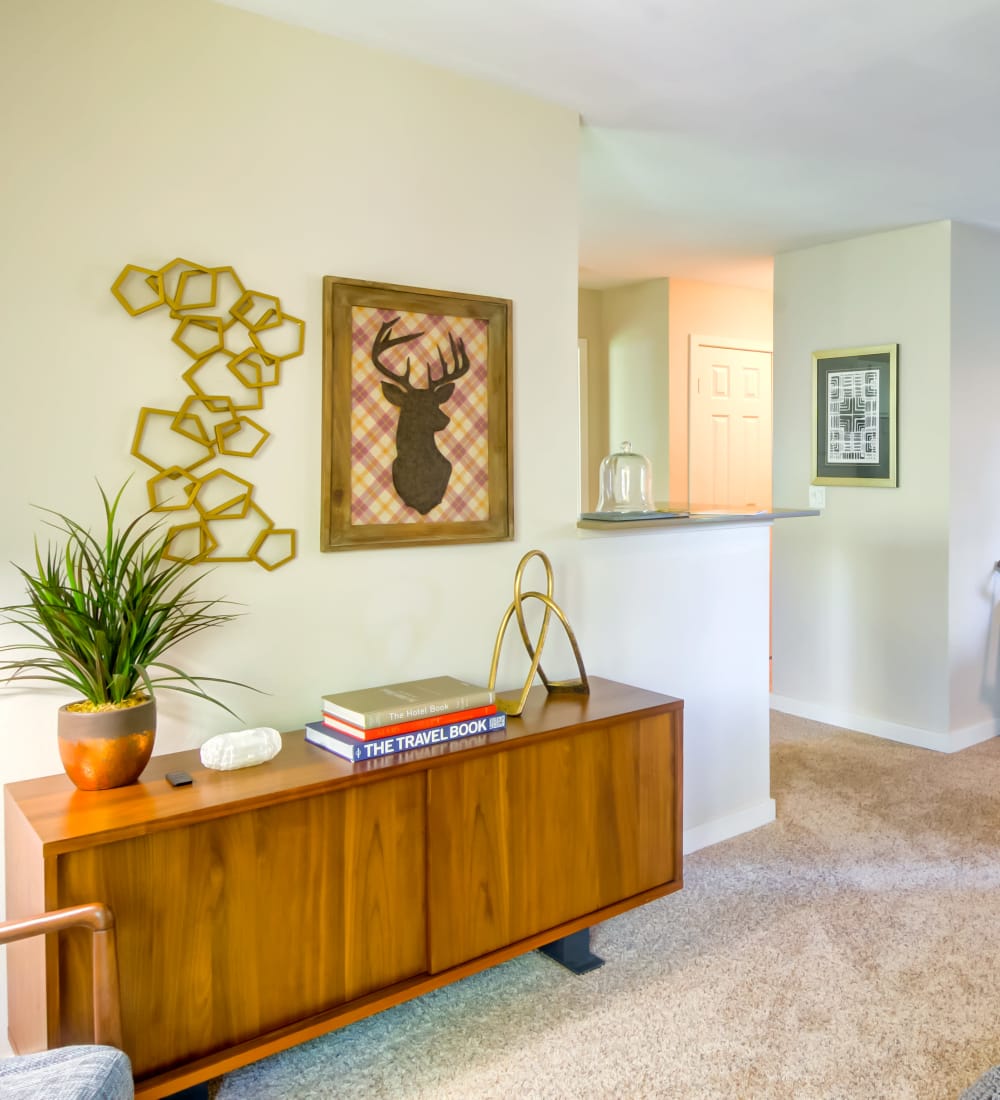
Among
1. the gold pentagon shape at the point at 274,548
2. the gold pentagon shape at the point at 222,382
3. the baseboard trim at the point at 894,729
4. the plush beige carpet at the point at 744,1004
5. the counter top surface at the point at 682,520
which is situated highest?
the gold pentagon shape at the point at 222,382

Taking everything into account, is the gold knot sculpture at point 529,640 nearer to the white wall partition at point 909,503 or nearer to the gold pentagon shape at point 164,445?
the gold pentagon shape at point 164,445

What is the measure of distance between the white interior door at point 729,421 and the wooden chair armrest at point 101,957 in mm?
4127

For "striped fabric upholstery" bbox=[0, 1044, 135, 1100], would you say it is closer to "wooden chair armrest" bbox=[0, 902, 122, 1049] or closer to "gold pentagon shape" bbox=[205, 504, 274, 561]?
"wooden chair armrest" bbox=[0, 902, 122, 1049]

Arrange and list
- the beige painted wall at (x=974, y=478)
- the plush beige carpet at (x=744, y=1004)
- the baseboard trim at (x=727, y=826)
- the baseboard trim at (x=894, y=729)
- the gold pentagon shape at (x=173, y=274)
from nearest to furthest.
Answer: the plush beige carpet at (x=744, y=1004) → the gold pentagon shape at (x=173, y=274) → the baseboard trim at (x=727, y=826) → the beige painted wall at (x=974, y=478) → the baseboard trim at (x=894, y=729)

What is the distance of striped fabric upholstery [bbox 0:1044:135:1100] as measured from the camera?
4.05 ft

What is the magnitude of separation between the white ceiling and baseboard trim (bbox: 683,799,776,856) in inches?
85.6

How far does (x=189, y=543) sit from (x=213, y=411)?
30 centimetres

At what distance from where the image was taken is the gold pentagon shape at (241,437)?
2.05 m

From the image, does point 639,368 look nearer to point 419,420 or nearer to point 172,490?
point 419,420

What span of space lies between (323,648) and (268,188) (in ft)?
3.50

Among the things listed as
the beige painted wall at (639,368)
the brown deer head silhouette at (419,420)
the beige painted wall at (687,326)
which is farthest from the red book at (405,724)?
the beige painted wall at (687,326)

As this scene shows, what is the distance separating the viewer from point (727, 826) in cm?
307

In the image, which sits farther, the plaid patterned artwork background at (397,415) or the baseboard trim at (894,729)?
the baseboard trim at (894,729)

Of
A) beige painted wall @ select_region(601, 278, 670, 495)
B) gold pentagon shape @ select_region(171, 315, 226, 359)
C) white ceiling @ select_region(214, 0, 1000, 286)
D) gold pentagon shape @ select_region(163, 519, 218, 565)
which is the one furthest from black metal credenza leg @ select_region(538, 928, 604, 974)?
beige painted wall @ select_region(601, 278, 670, 495)
